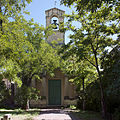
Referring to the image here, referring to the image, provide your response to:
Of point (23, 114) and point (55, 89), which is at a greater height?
point (55, 89)

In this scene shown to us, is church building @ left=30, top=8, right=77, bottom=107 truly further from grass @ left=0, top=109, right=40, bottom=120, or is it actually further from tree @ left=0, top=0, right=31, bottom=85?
tree @ left=0, top=0, right=31, bottom=85

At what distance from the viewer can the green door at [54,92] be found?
51.7ft

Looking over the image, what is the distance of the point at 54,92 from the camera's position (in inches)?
628

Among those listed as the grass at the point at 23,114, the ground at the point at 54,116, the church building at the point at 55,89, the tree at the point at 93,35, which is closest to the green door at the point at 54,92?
the church building at the point at 55,89

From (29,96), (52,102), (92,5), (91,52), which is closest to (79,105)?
(52,102)

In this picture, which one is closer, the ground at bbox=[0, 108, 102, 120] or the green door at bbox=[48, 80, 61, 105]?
the ground at bbox=[0, 108, 102, 120]

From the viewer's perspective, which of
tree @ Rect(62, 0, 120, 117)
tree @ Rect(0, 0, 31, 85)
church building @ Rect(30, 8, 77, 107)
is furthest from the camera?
church building @ Rect(30, 8, 77, 107)

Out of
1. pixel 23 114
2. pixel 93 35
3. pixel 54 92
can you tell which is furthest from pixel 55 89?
pixel 93 35

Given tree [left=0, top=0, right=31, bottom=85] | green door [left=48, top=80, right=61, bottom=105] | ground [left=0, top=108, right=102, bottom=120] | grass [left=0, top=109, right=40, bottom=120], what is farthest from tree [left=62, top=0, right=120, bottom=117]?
green door [left=48, top=80, right=61, bottom=105]

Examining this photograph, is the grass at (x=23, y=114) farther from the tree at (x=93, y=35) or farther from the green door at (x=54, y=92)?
the green door at (x=54, y=92)

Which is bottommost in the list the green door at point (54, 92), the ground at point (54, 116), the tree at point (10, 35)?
the ground at point (54, 116)

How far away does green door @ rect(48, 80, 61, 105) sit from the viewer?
15.8m

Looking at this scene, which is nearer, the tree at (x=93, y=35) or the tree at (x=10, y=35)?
the tree at (x=10, y=35)

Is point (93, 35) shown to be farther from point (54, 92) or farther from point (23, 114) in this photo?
point (54, 92)
